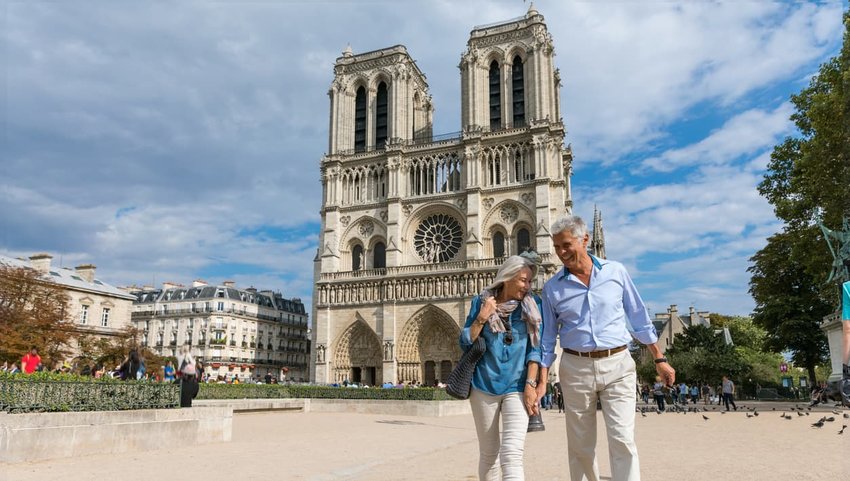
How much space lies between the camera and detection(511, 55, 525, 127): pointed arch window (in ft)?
132

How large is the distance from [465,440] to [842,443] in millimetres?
5587

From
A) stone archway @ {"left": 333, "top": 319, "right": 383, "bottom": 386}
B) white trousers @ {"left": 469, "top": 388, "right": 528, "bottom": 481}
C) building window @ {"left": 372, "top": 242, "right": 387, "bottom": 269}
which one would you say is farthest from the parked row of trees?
white trousers @ {"left": 469, "top": 388, "right": 528, "bottom": 481}

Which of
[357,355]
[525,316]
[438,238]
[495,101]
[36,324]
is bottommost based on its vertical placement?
[525,316]

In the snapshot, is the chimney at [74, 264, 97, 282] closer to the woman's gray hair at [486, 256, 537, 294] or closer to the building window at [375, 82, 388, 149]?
the building window at [375, 82, 388, 149]

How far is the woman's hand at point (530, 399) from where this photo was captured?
392 cm

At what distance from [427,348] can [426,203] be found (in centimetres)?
896

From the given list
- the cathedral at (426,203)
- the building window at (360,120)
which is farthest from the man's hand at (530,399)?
the building window at (360,120)

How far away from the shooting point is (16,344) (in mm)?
23609

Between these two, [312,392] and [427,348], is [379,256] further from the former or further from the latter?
[312,392]

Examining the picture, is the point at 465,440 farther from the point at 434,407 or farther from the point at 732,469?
the point at 434,407

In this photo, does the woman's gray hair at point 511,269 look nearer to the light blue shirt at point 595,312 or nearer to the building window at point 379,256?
the light blue shirt at point 595,312

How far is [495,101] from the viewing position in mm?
41062

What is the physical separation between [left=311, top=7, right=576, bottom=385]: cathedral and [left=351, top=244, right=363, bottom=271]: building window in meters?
0.07

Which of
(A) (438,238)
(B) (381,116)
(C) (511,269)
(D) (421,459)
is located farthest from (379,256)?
(C) (511,269)
